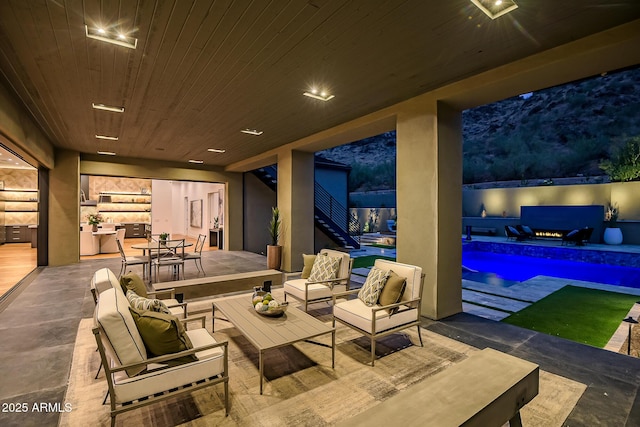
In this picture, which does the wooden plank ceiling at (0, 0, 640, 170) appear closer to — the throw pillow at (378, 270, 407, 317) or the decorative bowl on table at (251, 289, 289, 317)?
the throw pillow at (378, 270, 407, 317)

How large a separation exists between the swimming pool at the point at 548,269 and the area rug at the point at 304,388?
5178mm

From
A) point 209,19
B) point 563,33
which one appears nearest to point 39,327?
point 209,19

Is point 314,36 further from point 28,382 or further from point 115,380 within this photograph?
point 28,382

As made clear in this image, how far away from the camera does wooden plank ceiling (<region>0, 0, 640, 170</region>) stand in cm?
248

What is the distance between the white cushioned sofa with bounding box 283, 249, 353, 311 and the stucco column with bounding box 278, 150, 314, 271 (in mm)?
2760

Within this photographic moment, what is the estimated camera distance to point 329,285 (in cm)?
452

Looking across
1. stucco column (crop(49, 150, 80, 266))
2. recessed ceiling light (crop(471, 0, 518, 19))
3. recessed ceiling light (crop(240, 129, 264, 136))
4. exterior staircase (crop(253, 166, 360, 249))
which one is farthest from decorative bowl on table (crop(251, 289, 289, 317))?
stucco column (crop(49, 150, 80, 266))

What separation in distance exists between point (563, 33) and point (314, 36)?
7.79 ft

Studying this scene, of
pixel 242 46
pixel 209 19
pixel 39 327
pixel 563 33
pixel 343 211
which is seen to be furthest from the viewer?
pixel 343 211

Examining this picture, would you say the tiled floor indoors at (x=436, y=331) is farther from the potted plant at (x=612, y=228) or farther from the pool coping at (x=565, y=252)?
the potted plant at (x=612, y=228)

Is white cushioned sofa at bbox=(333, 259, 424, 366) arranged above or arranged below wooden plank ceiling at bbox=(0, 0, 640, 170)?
below

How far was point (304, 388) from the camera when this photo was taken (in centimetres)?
261

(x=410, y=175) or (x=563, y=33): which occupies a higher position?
(x=563, y=33)

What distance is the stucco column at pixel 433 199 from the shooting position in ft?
13.9
